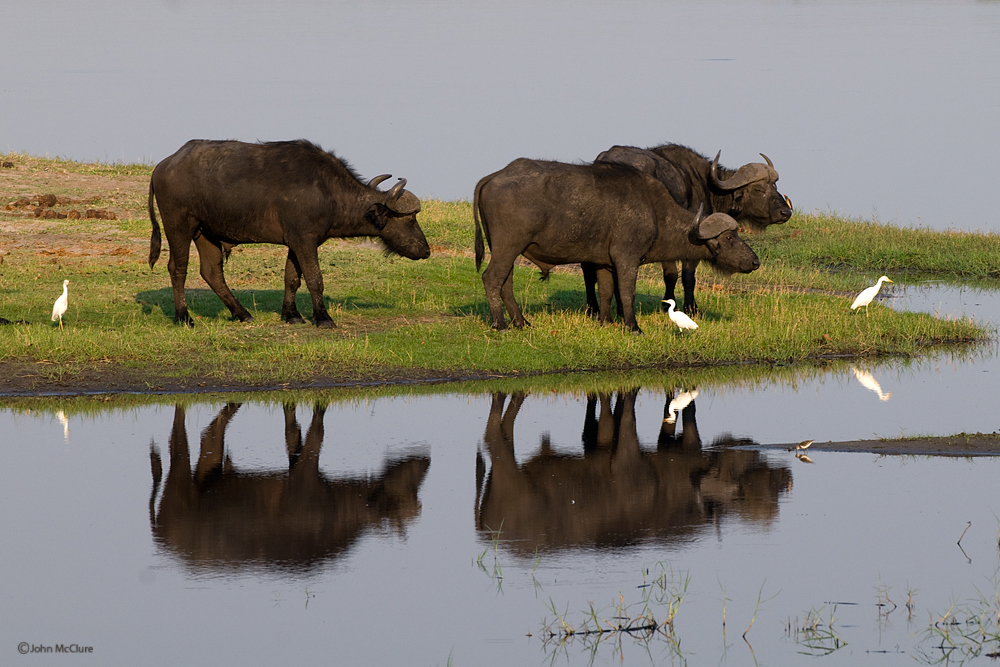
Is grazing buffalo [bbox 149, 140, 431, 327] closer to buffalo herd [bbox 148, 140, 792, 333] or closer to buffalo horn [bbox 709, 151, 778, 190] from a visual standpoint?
buffalo herd [bbox 148, 140, 792, 333]

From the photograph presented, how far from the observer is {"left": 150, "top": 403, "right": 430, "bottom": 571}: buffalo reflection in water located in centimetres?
756

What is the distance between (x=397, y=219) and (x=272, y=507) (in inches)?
260

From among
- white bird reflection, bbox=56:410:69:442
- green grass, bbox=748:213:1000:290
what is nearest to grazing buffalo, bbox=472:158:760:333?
white bird reflection, bbox=56:410:69:442

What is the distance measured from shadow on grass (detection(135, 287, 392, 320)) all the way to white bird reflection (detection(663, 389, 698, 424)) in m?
4.51

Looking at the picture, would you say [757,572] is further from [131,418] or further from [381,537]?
[131,418]

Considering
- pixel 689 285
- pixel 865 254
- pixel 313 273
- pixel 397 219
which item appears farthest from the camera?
pixel 865 254

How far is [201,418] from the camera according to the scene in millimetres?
10727

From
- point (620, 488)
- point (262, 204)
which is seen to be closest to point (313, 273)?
point (262, 204)

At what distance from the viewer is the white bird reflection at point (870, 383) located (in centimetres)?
1192

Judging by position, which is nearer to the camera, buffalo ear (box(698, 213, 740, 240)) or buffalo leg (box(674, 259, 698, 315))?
buffalo ear (box(698, 213, 740, 240))

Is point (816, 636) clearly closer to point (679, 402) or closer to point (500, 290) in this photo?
point (679, 402)

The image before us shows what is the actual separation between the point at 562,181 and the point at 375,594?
7.04 m

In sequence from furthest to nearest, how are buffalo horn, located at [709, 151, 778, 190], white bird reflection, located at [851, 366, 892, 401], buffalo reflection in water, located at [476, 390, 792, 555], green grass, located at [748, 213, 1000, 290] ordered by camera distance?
1. green grass, located at [748, 213, 1000, 290]
2. buffalo horn, located at [709, 151, 778, 190]
3. white bird reflection, located at [851, 366, 892, 401]
4. buffalo reflection in water, located at [476, 390, 792, 555]

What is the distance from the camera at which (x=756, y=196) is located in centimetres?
1595
